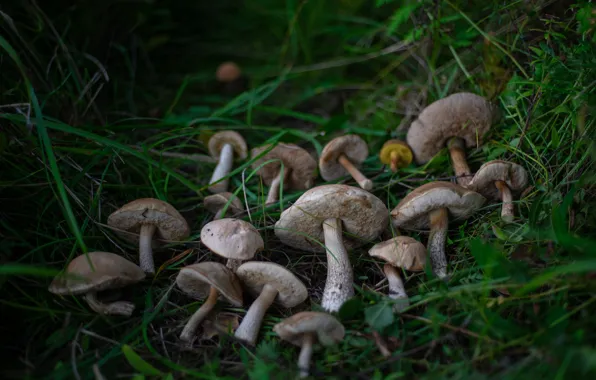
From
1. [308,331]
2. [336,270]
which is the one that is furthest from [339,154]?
[308,331]

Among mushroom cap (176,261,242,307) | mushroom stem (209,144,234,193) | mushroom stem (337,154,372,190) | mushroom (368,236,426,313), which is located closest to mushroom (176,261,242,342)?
mushroom cap (176,261,242,307)

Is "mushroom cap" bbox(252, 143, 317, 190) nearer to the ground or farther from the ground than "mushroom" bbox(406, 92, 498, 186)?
nearer to the ground

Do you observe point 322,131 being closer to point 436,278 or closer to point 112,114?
point 436,278

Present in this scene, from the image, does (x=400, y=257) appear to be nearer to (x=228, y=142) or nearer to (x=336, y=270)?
(x=336, y=270)

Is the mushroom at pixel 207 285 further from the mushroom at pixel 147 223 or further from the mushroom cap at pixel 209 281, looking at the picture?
the mushroom at pixel 147 223

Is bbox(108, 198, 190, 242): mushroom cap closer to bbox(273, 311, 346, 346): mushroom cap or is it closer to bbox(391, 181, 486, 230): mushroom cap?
bbox(273, 311, 346, 346): mushroom cap

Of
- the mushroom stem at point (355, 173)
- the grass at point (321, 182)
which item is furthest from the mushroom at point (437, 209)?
the mushroom stem at point (355, 173)
